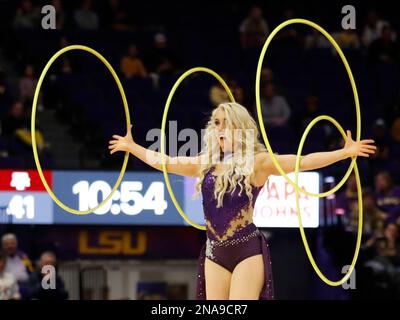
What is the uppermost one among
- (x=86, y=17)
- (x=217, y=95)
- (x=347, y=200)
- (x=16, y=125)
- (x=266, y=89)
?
(x=86, y=17)

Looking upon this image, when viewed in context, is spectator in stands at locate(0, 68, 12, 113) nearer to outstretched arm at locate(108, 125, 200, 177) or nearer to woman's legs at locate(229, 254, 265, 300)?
outstretched arm at locate(108, 125, 200, 177)

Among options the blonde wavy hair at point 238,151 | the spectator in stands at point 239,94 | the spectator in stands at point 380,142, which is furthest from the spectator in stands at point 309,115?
the blonde wavy hair at point 238,151

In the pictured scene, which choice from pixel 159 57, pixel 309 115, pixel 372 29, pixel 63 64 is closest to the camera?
pixel 309 115

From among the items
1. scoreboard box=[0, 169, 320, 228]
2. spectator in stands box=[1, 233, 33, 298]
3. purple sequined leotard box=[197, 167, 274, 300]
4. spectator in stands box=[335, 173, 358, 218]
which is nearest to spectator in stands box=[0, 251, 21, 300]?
spectator in stands box=[1, 233, 33, 298]

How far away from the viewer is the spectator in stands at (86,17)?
16.7 meters

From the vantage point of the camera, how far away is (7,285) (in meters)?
12.2

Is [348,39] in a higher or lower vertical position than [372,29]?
lower

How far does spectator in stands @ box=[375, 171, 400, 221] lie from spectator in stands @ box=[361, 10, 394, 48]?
3760 mm

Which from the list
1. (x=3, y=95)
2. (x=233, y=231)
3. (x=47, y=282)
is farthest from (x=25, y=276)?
(x=233, y=231)

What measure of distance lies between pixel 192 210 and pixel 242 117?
5.31 m

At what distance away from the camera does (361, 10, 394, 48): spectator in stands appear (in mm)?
17266

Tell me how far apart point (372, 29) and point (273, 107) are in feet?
10.2

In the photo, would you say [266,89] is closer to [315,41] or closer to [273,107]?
[273,107]

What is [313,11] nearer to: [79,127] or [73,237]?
[79,127]
